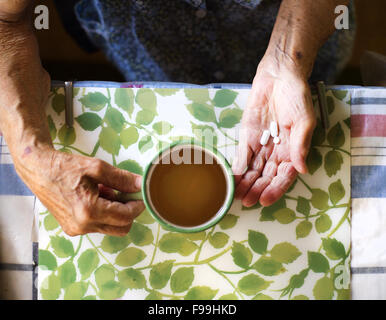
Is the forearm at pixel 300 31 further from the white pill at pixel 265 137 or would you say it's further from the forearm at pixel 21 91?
the forearm at pixel 21 91

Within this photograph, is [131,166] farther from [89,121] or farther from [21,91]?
[21,91]

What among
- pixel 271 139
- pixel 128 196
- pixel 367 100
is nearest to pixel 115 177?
pixel 128 196

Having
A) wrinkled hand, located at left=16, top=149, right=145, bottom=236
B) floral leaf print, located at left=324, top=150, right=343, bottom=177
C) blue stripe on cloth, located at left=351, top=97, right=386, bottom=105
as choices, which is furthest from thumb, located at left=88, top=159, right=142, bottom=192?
blue stripe on cloth, located at left=351, top=97, right=386, bottom=105

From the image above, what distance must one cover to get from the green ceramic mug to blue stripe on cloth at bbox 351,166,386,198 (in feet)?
1.09

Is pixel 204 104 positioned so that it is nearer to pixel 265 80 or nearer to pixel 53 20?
pixel 265 80

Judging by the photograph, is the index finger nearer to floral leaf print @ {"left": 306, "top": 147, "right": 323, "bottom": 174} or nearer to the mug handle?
the mug handle

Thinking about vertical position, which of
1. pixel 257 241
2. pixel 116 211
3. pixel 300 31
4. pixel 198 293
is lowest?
pixel 198 293

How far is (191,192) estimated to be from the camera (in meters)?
0.79

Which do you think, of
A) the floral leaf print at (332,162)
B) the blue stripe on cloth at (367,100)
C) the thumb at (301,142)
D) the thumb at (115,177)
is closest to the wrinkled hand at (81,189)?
the thumb at (115,177)

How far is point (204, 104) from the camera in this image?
0.87 m

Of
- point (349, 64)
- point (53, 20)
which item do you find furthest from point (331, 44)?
point (53, 20)

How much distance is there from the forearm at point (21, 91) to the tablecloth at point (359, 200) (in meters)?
0.08

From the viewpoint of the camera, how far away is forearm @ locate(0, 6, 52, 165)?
79 cm

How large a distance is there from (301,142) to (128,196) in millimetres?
366
